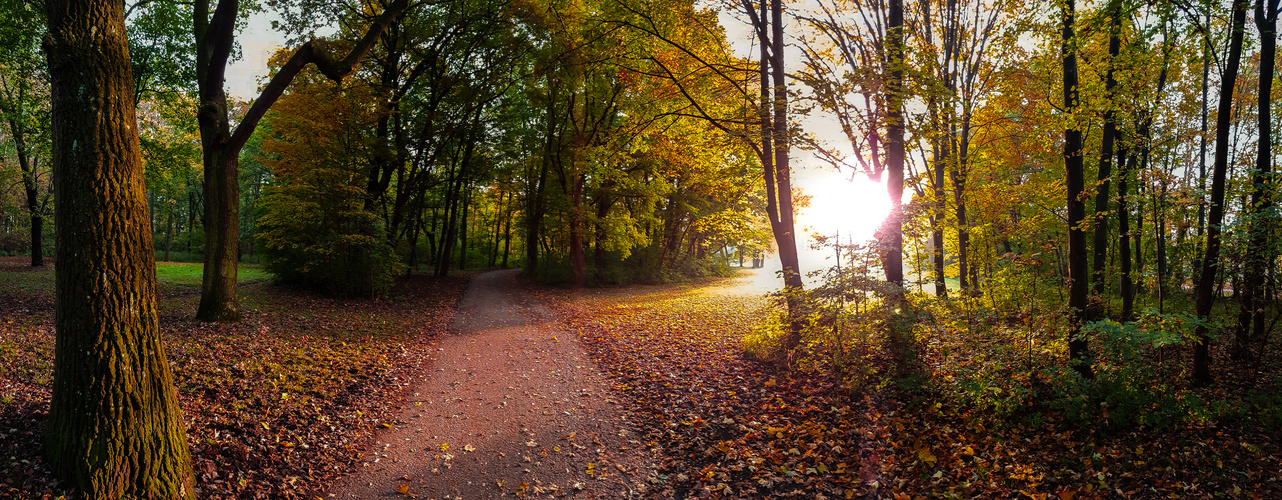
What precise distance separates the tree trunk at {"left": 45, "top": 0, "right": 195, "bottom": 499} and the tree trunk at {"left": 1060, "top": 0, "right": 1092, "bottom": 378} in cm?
929

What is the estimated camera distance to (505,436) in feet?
20.1

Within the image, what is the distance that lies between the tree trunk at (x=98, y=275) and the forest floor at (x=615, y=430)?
0.39 metres

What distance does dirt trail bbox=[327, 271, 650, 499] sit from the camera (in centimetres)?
505

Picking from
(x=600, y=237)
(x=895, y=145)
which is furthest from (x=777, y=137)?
(x=600, y=237)

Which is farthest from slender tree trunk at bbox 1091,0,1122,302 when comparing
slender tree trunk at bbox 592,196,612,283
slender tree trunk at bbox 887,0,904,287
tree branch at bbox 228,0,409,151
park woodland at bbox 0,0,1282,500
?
slender tree trunk at bbox 592,196,612,283

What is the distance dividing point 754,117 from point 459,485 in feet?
21.9

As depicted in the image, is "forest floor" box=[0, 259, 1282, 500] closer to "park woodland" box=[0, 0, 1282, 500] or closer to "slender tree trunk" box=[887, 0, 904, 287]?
"park woodland" box=[0, 0, 1282, 500]

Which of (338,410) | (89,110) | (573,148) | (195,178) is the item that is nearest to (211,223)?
(338,410)

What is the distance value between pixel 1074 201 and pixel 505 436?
775 cm

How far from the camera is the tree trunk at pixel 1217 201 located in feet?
19.6

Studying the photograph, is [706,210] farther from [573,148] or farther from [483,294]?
[483,294]

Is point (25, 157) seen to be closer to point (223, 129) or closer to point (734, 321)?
point (223, 129)

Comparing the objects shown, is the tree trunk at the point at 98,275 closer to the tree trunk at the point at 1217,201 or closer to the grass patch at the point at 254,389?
the grass patch at the point at 254,389

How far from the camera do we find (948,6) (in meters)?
12.2
